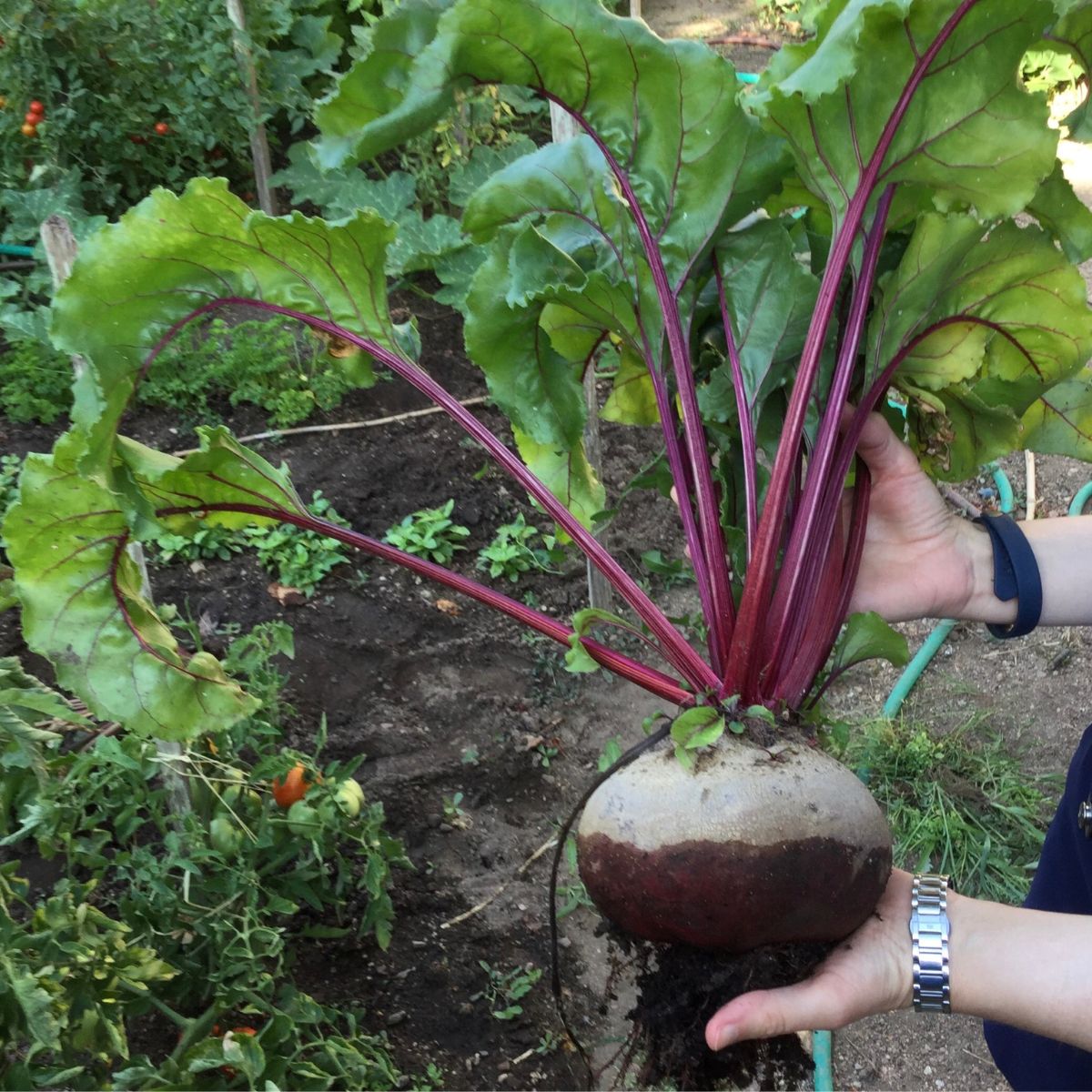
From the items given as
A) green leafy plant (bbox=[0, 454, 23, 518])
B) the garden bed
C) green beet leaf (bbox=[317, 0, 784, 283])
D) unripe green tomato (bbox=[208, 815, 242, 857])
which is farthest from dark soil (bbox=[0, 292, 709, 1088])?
green beet leaf (bbox=[317, 0, 784, 283])

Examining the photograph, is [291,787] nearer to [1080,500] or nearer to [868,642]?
[868,642]

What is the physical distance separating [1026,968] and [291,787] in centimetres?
137

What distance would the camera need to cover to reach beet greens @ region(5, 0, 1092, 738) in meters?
1.33

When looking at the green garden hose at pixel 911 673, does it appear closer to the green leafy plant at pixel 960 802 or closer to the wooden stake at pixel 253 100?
the green leafy plant at pixel 960 802

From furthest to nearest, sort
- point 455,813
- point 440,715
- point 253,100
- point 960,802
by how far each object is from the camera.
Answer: point 253,100
point 440,715
point 960,802
point 455,813

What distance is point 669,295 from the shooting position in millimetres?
1519

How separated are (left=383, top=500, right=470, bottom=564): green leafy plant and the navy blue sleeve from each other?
74.4 inches

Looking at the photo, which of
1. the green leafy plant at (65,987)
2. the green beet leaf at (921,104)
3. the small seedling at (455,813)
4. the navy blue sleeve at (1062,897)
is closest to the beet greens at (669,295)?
the green beet leaf at (921,104)

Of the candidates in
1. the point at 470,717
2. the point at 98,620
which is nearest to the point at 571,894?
the point at 470,717

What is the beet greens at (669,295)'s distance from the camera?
133 cm

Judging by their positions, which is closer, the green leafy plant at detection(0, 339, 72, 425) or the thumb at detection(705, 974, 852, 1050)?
the thumb at detection(705, 974, 852, 1050)

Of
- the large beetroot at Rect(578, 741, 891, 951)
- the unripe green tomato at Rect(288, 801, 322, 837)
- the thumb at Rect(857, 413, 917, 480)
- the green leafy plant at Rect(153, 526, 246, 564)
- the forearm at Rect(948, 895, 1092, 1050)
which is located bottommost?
the green leafy plant at Rect(153, 526, 246, 564)

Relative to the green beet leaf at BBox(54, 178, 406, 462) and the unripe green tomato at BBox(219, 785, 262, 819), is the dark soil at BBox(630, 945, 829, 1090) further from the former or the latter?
the green beet leaf at BBox(54, 178, 406, 462)

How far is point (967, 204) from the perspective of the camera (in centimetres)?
149
